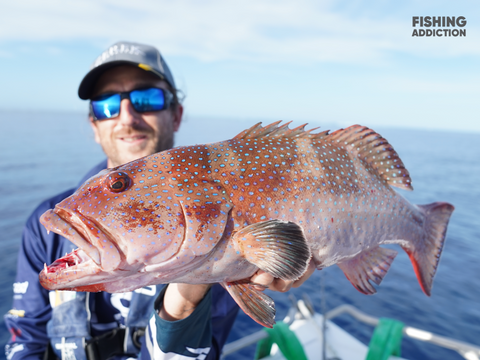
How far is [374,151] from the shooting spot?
8.78 ft

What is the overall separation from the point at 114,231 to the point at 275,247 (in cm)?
91

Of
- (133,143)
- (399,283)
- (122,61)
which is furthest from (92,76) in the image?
(399,283)

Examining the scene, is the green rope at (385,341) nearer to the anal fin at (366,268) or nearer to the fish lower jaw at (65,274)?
the anal fin at (366,268)

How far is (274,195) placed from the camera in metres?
2.02

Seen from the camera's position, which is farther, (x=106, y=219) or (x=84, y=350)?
(x=84, y=350)

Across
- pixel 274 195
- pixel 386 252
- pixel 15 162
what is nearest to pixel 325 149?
pixel 274 195

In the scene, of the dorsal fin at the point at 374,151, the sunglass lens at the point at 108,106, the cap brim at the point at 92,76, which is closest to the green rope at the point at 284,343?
the dorsal fin at the point at 374,151

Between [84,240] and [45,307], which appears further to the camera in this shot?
[45,307]

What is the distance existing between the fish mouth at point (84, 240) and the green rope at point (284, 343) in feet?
13.3

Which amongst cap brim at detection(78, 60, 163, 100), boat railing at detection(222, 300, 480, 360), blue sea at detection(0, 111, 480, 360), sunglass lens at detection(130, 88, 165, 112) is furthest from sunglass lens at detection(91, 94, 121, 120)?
boat railing at detection(222, 300, 480, 360)

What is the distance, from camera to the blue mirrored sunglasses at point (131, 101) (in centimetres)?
376

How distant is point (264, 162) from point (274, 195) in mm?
256

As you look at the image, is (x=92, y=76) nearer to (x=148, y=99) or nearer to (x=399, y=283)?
(x=148, y=99)

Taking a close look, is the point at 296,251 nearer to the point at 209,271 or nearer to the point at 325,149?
the point at 209,271
